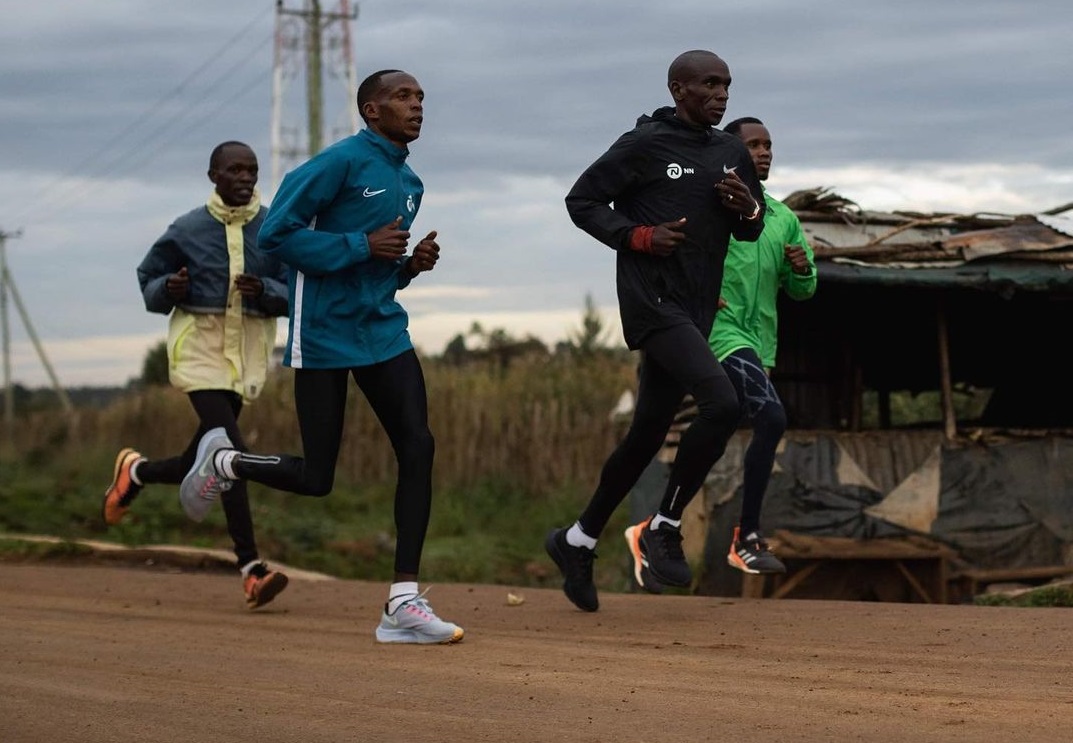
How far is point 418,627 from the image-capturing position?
7184 mm

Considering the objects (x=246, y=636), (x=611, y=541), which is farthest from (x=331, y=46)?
(x=246, y=636)

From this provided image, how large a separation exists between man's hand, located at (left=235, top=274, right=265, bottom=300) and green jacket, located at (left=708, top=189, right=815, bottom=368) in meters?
2.40

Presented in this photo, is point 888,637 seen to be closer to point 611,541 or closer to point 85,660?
point 85,660

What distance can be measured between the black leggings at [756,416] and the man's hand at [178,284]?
284 centimetres

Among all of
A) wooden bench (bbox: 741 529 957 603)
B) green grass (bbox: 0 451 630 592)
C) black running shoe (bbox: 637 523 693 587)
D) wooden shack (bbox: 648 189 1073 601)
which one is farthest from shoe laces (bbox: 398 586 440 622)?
green grass (bbox: 0 451 630 592)

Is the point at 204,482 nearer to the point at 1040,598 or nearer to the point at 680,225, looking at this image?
the point at 680,225

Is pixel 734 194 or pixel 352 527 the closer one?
pixel 734 194

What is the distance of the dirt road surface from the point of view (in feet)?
16.2

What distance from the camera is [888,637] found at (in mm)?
6887

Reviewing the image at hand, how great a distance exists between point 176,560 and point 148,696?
7949 millimetres

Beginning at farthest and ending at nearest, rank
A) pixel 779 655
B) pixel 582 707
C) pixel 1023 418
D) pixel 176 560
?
pixel 1023 418, pixel 176 560, pixel 779 655, pixel 582 707

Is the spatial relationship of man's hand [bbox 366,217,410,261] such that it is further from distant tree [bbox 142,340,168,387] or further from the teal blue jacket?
distant tree [bbox 142,340,168,387]

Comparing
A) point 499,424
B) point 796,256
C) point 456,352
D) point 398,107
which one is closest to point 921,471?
point 796,256

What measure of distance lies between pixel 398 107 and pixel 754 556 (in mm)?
2923
